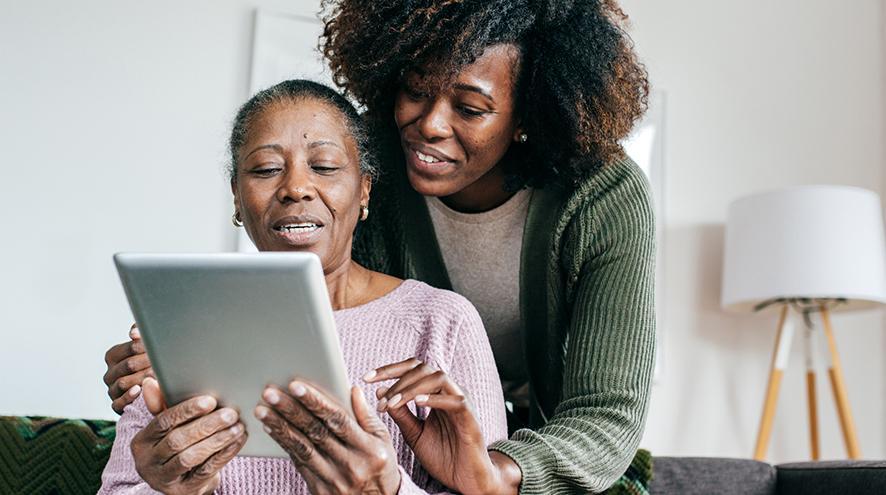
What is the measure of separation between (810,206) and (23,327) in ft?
7.61

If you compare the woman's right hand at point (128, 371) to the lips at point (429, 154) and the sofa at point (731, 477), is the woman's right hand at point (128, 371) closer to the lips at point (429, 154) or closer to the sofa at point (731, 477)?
the lips at point (429, 154)

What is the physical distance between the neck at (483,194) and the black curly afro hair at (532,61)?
38mm

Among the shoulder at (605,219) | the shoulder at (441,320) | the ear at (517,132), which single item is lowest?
the shoulder at (441,320)

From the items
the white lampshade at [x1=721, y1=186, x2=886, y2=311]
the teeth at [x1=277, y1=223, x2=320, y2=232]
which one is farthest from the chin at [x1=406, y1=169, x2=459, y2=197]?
the white lampshade at [x1=721, y1=186, x2=886, y2=311]

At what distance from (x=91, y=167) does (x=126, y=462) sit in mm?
1855

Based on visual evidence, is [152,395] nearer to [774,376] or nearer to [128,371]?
[128,371]

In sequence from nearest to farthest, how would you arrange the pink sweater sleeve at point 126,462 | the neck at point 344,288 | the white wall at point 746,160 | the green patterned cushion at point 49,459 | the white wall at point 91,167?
the pink sweater sleeve at point 126,462, the neck at point 344,288, the green patterned cushion at point 49,459, the white wall at point 91,167, the white wall at point 746,160

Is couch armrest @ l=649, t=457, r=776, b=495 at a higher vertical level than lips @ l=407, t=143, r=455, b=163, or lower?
lower

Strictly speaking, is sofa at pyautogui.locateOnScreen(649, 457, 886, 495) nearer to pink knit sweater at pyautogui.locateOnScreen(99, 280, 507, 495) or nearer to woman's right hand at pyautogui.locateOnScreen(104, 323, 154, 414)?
pink knit sweater at pyautogui.locateOnScreen(99, 280, 507, 495)

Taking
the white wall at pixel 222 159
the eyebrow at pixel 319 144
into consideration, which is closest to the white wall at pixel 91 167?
the white wall at pixel 222 159

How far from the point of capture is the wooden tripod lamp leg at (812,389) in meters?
3.38

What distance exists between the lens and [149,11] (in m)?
3.09

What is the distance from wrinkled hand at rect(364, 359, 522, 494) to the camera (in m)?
1.13

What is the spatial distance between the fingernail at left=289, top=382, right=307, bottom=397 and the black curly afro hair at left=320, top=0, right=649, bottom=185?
618 mm
